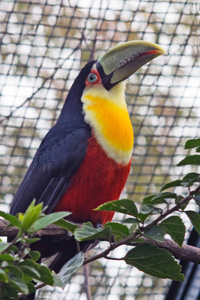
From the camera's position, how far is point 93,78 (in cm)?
196

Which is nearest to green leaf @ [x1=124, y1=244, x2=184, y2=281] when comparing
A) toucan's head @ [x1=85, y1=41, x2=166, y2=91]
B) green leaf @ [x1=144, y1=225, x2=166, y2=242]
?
green leaf @ [x1=144, y1=225, x2=166, y2=242]

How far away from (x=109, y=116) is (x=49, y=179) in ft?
0.95

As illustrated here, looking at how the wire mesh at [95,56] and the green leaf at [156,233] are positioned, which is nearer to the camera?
the green leaf at [156,233]

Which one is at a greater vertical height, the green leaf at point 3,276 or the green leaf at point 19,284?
the green leaf at point 3,276

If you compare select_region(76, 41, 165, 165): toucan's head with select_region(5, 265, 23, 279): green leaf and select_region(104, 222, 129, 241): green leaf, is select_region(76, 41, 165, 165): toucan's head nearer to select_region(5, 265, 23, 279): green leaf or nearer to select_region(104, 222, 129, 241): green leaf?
select_region(104, 222, 129, 241): green leaf

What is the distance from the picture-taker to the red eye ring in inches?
77.2

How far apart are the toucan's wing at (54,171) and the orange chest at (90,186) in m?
0.02

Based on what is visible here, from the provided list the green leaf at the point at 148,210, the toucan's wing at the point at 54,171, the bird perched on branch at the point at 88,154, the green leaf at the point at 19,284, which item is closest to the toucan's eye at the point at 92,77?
the bird perched on branch at the point at 88,154

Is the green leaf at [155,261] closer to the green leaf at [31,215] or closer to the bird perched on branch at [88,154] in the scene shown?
the green leaf at [31,215]

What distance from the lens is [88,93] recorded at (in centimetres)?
195

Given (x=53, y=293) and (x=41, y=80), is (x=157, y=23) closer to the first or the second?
(x=41, y=80)

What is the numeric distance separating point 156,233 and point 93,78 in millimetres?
1032

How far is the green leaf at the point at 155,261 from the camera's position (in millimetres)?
1012

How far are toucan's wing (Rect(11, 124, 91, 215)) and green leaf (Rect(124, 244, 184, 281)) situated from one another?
0.71 meters
